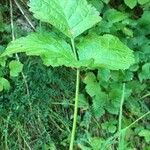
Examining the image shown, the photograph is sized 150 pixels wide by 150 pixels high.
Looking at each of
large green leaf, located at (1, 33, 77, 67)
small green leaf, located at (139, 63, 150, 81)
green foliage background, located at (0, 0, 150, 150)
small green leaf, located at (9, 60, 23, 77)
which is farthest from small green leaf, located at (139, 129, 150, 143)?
large green leaf, located at (1, 33, 77, 67)

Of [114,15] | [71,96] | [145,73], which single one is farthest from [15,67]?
[145,73]

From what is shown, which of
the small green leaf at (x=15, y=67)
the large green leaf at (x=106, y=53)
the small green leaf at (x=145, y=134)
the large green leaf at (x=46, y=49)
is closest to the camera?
the large green leaf at (x=46, y=49)

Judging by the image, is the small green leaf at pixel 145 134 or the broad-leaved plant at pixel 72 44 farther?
the small green leaf at pixel 145 134

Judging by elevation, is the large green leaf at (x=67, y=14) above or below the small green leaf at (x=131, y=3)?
above

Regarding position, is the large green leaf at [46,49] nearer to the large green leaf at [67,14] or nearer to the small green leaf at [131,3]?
the large green leaf at [67,14]

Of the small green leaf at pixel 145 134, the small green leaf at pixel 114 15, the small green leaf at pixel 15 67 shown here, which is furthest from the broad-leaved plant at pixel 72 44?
the small green leaf at pixel 145 134

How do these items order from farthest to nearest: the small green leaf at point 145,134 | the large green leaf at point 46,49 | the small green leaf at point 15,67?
the small green leaf at point 145,134
the small green leaf at point 15,67
the large green leaf at point 46,49

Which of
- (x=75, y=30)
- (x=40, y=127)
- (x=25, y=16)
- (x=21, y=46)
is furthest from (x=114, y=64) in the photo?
(x=25, y=16)

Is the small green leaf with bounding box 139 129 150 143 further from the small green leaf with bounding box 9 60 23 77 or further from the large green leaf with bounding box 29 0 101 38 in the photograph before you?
the large green leaf with bounding box 29 0 101 38
